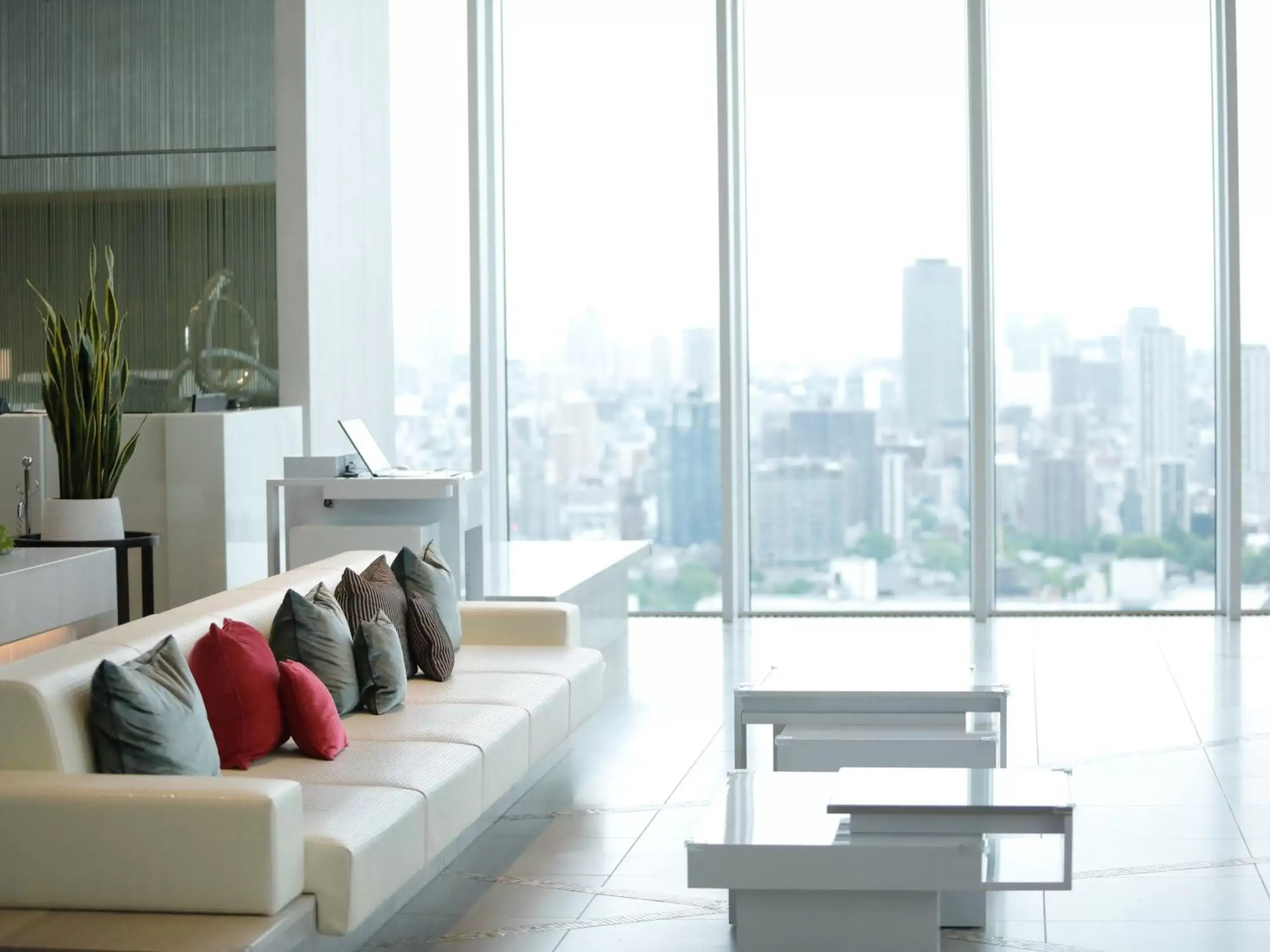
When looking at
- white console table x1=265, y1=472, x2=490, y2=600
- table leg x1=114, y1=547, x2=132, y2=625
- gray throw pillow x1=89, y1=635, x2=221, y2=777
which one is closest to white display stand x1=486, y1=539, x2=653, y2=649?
white console table x1=265, y1=472, x2=490, y2=600

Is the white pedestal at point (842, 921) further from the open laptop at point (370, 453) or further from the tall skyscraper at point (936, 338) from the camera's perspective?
the tall skyscraper at point (936, 338)

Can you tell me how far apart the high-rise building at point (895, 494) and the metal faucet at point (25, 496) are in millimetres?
4310

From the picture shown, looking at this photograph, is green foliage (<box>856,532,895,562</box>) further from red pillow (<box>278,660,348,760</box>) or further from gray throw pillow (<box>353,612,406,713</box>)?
red pillow (<box>278,660,348,760</box>)

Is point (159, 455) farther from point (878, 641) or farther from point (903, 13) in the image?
point (903, 13)

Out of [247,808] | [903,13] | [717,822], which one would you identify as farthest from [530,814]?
[903,13]

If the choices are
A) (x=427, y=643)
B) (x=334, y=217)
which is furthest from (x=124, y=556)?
(x=334, y=217)

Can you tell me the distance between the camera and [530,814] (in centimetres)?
489

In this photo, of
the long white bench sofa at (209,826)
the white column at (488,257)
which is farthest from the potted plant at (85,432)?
the white column at (488,257)

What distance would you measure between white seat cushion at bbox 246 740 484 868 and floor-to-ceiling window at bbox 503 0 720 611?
16.3 ft

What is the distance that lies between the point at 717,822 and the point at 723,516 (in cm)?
554

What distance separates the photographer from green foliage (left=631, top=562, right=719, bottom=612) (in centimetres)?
909

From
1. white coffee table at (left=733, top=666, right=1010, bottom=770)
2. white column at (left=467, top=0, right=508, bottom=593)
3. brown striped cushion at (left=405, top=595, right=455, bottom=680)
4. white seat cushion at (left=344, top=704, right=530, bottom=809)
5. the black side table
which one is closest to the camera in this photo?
white seat cushion at (left=344, top=704, right=530, bottom=809)

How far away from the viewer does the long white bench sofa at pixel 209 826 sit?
10.0 feet

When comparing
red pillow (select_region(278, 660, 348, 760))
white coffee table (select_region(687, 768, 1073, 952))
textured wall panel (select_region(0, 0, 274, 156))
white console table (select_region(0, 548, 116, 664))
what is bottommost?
white coffee table (select_region(687, 768, 1073, 952))
